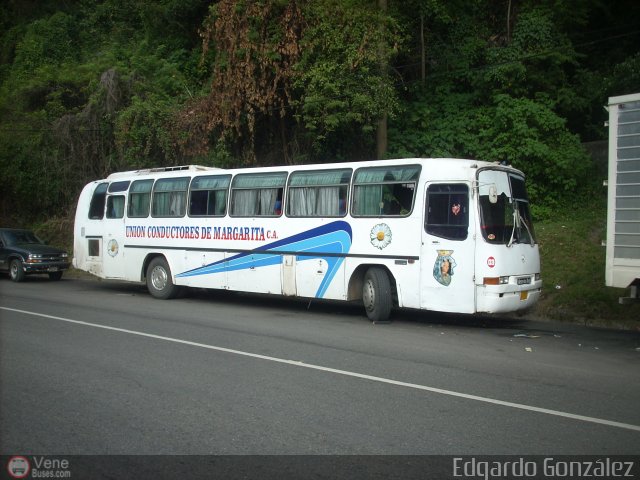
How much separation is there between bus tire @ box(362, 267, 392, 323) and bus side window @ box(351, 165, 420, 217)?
1.19 m

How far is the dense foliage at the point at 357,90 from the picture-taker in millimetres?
18172

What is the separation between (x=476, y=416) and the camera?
20.3 ft

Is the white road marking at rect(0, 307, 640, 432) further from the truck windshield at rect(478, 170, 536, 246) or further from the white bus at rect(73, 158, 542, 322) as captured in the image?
the truck windshield at rect(478, 170, 536, 246)

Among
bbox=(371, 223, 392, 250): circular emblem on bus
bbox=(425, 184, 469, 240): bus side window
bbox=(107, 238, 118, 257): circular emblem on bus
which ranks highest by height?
bbox=(425, 184, 469, 240): bus side window

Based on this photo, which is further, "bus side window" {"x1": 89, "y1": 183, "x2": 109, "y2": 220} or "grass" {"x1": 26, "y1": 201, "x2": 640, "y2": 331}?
"bus side window" {"x1": 89, "y1": 183, "x2": 109, "y2": 220}

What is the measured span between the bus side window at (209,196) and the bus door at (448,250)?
Answer: 18.1 feet

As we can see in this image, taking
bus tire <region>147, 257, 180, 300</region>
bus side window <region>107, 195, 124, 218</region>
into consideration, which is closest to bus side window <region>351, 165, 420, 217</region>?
bus tire <region>147, 257, 180, 300</region>

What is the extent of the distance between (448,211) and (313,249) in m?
3.14

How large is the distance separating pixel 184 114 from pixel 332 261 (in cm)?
1214

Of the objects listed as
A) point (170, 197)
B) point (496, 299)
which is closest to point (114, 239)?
point (170, 197)

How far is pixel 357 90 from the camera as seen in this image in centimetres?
1797

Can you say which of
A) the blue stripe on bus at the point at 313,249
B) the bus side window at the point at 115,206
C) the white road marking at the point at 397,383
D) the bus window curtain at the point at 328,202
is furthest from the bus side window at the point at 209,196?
the white road marking at the point at 397,383

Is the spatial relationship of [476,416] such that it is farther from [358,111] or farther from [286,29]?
[286,29]

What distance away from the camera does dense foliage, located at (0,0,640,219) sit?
18.2 metres
